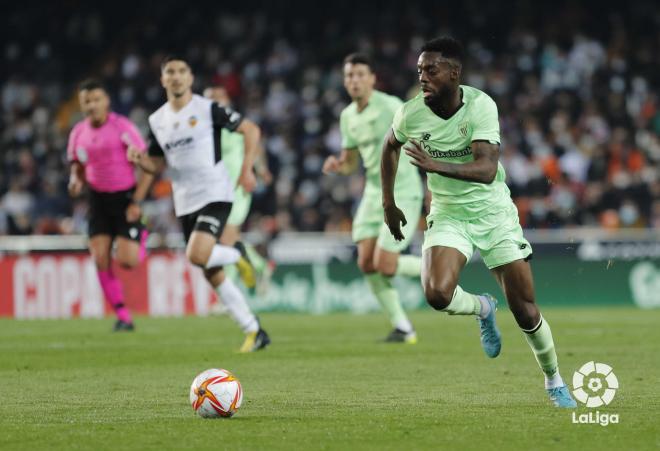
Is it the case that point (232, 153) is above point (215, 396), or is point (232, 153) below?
above

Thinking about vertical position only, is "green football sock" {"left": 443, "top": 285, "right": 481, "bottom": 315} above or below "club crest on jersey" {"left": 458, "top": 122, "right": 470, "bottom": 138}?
below

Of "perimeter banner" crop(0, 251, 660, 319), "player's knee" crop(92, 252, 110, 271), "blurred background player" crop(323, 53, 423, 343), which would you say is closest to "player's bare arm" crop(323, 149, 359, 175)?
"blurred background player" crop(323, 53, 423, 343)

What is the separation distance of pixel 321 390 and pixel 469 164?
2.18 meters

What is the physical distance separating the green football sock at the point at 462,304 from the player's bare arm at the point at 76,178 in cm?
717

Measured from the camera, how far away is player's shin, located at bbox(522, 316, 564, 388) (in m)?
7.52

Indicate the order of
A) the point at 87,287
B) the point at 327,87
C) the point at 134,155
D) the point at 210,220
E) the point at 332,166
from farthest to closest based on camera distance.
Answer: the point at 327,87 < the point at 87,287 < the point at 332,166 < the point at 210,220 < the point at 134,155

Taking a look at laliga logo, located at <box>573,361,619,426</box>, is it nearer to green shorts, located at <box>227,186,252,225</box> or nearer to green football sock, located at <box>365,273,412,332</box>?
green football sock, located at <box>365,273,412,332</box>

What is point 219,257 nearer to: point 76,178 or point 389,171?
point 76,178

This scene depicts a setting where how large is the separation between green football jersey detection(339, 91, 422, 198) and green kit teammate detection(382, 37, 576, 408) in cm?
472

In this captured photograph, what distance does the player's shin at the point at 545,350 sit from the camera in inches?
296

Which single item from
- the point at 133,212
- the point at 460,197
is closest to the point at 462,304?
the point at 460,197

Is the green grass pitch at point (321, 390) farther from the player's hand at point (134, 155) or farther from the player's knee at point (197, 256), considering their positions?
the player's hand at point (134, 155)

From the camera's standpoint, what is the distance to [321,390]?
863cm

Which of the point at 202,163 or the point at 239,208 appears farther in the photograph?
the point at 239,208
